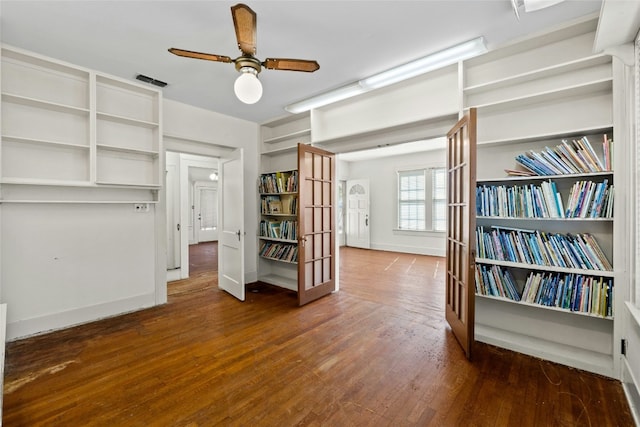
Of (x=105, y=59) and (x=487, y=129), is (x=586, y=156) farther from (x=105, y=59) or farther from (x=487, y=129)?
(x=105, y=59)

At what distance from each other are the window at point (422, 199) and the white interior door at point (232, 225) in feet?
16.6

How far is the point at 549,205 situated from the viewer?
7.20ft

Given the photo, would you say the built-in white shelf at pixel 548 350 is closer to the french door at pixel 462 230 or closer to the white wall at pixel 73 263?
the french door at pixel 462 230

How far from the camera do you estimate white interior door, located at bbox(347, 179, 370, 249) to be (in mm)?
8227

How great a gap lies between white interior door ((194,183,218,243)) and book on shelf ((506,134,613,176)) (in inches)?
394

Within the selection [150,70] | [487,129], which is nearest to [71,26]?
[150,70]

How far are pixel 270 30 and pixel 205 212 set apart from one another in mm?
9301

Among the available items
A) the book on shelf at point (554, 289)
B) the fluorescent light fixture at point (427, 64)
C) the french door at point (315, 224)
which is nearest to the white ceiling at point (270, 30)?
the fluorescent light fixture at point (427, 64)

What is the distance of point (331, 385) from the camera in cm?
200

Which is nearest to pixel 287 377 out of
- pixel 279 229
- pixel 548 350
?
pixel 548 350

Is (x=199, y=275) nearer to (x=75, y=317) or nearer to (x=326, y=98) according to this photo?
(x=75, y=317)

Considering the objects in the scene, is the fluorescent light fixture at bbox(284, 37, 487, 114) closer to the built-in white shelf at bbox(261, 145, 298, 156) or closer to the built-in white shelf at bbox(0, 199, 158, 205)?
the built-in white shelf at bbox(261, 145, 298, 156)

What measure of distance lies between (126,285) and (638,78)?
512 centimetres

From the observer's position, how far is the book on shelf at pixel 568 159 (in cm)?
203
